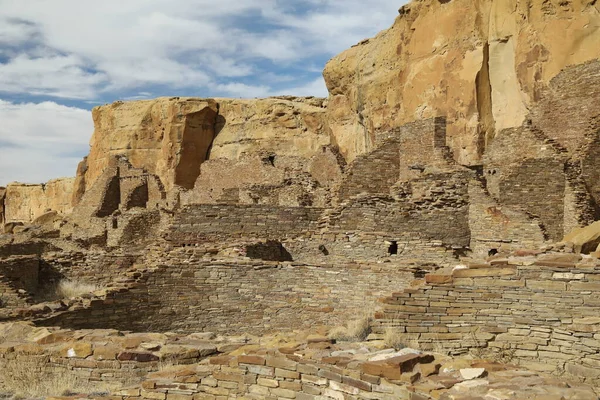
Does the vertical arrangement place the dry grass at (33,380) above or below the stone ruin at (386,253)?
below

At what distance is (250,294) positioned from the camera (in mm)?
8664

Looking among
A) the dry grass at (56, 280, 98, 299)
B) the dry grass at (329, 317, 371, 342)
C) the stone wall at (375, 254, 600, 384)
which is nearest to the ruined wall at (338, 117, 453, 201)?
the dry grass at (56, 280, 98, 299)

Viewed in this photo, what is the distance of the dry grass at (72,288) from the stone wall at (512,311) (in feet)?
22.0

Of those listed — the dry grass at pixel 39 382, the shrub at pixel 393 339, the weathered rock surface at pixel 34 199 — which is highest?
the weathered rock surface at pixel 34 199

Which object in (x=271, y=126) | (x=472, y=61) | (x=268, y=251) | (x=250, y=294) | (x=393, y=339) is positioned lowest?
(x=393, y=339)

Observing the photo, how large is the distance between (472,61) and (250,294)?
1380 centimetres

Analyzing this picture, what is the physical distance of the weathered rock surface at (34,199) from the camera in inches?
2149

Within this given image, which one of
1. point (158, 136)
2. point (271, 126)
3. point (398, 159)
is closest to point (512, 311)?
point (398, 159)

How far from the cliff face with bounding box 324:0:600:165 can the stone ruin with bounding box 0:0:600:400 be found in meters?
0.07

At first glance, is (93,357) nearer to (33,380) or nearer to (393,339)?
(33,380)

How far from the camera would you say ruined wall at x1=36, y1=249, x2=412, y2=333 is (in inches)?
325

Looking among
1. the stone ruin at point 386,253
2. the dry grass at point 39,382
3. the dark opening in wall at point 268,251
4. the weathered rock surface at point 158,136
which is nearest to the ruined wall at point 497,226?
the stone ruin at point 386,253

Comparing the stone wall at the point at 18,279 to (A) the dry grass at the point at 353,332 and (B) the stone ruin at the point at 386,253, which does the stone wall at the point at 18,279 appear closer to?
(B) the stone ruin at the point at 386,253

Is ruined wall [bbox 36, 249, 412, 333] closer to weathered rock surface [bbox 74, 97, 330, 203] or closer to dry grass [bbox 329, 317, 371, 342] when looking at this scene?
dry grass [bbox 329, 317, 371, 342]
